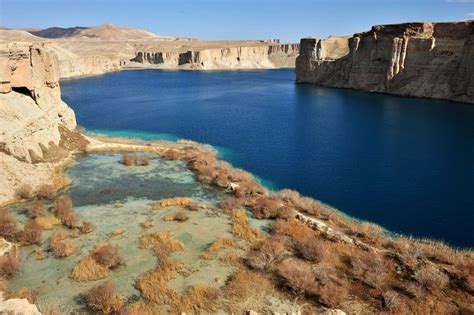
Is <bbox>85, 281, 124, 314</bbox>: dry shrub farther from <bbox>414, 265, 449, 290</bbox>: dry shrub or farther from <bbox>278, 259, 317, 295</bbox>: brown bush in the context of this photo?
<bbox>414, 265, 449, 290</bbox>: dry shrub

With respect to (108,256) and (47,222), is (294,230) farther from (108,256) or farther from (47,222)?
(47,222)

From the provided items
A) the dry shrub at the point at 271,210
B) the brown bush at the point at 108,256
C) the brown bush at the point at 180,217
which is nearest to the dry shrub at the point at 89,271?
the brown bush at the point at 108,256

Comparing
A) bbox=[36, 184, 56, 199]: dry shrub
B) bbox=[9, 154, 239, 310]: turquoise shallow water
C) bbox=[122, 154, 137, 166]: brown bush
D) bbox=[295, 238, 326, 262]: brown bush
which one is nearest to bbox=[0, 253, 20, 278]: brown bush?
bbox=[9, 154, 239, 310]: turquoise shallow water

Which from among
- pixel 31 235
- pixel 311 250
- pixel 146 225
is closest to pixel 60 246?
pixel 31 235

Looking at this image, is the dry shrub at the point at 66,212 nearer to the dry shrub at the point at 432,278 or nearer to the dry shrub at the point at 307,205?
the dry shrub at the point at 307,205

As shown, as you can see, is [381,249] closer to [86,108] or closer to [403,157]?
[403,157]

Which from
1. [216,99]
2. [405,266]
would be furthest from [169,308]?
[216,99]
